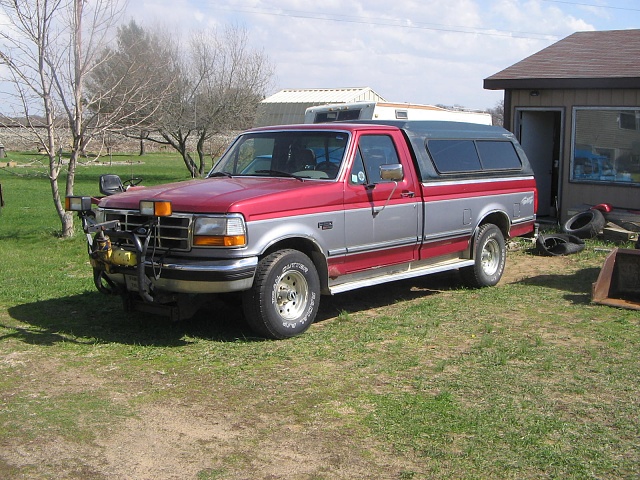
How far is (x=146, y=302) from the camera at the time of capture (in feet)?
22.6

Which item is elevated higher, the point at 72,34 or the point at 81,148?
the point at 72,34

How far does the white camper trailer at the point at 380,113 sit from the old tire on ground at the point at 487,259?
4736 millimetres

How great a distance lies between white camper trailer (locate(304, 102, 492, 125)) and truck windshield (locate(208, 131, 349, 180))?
579cm

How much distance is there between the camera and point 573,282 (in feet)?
31.7

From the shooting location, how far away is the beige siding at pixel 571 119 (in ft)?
43.1

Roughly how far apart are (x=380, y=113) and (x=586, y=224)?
3.96m

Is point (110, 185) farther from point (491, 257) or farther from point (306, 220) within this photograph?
point (491, 257)

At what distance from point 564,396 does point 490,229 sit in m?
4.08

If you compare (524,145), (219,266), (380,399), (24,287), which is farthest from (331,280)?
(524,145)

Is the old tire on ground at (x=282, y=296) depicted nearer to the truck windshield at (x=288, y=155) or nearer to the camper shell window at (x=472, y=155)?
the truck windshield at (x=288, y=155)

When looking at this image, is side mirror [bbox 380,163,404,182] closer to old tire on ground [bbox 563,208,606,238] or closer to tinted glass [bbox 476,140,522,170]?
tinted glass [bbox 476,140,522,170]

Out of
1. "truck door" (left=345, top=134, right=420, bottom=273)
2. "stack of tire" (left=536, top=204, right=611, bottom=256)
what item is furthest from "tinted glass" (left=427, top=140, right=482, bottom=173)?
"stack of tire" (left=536, top=204, right=611, bottom=256)

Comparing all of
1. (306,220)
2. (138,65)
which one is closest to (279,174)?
(306,220)

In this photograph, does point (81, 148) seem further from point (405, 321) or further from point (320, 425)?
point (320, 425)
